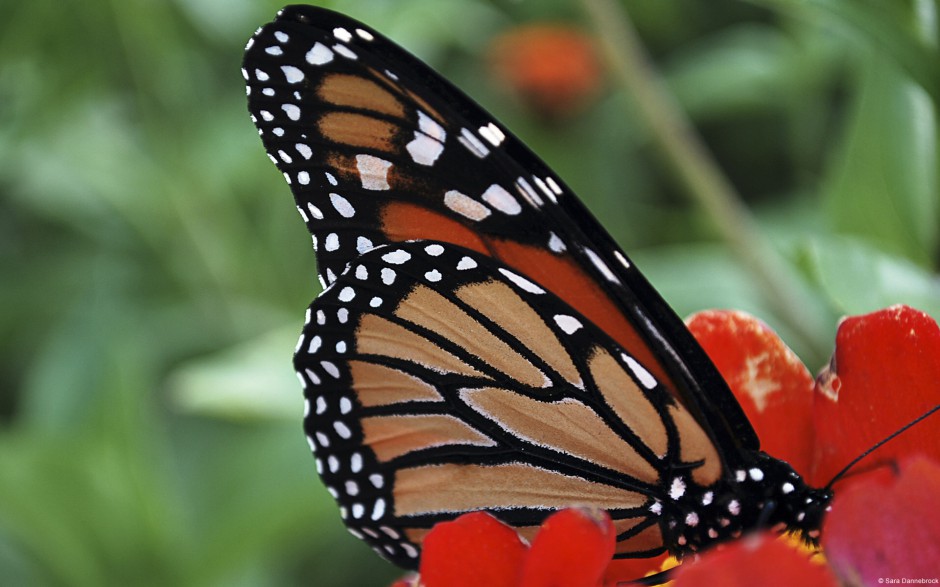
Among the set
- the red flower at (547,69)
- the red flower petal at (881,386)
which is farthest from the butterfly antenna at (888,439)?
the red flower at (547,69)

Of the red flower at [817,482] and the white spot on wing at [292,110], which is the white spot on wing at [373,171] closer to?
the white spot on wing at [292,110]

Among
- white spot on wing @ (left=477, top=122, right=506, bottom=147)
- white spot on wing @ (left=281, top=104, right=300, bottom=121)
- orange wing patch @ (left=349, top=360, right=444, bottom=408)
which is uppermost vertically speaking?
white spot on wing @ (left=281, top=104, right=300, bottom=121)

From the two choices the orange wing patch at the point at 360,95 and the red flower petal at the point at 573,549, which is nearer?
the red flower petal at the point at 573,549

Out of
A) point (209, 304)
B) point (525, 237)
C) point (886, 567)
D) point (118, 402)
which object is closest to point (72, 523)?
point (118, 402)

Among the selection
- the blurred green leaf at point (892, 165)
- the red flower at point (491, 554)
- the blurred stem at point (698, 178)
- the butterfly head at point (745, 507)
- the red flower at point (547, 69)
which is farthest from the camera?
the red flower at point (547, 69)

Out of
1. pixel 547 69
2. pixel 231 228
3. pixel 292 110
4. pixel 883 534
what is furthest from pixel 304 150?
pixel 547 69

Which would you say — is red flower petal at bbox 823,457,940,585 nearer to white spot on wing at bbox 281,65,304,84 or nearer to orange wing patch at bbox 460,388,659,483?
orange wing patch at bbox 460,388,659,483

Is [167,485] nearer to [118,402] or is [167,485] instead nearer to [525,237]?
[118,402]

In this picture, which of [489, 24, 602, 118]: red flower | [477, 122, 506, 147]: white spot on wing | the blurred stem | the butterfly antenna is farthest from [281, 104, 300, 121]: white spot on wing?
[489, 24, 602, 118]: red flower
